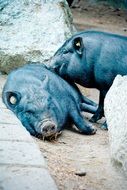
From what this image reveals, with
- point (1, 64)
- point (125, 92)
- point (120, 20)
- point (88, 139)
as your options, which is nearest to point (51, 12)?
point (1, 64)

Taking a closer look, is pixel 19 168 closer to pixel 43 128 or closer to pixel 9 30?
pixel 43 128

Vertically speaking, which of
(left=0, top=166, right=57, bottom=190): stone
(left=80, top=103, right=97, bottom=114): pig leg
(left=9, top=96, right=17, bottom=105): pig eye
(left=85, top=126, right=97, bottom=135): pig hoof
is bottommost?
(left=80, top=103, right=97, bottom=114): pig leg

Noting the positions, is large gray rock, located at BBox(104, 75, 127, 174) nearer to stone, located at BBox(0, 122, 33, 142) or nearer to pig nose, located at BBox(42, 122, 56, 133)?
pig nose, located at BBox(42, 122, 56, 133)

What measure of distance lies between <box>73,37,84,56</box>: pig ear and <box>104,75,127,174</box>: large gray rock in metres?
0.95

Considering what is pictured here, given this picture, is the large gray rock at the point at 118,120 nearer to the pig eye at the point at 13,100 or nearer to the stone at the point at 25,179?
the stone at the point at 25,179

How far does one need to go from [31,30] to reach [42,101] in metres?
2.28

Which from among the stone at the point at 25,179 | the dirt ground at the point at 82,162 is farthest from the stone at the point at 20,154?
the dirt ground at the point at 82,162

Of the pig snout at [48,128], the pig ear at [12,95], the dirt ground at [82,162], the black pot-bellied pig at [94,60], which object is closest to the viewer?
the dirt ground at [82,162]

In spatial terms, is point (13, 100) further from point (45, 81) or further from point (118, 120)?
point (118, 120)

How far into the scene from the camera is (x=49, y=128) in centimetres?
449

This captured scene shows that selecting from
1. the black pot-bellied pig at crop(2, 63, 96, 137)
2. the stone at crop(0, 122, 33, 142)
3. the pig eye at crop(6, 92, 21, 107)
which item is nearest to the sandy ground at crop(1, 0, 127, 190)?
the black pot-bellied pig at crop(2, 63, 96, 137)

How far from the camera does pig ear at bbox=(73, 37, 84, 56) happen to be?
17.3ft

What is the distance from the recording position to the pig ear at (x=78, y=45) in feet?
17.3

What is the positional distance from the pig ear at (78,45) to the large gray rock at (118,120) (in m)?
0.95
